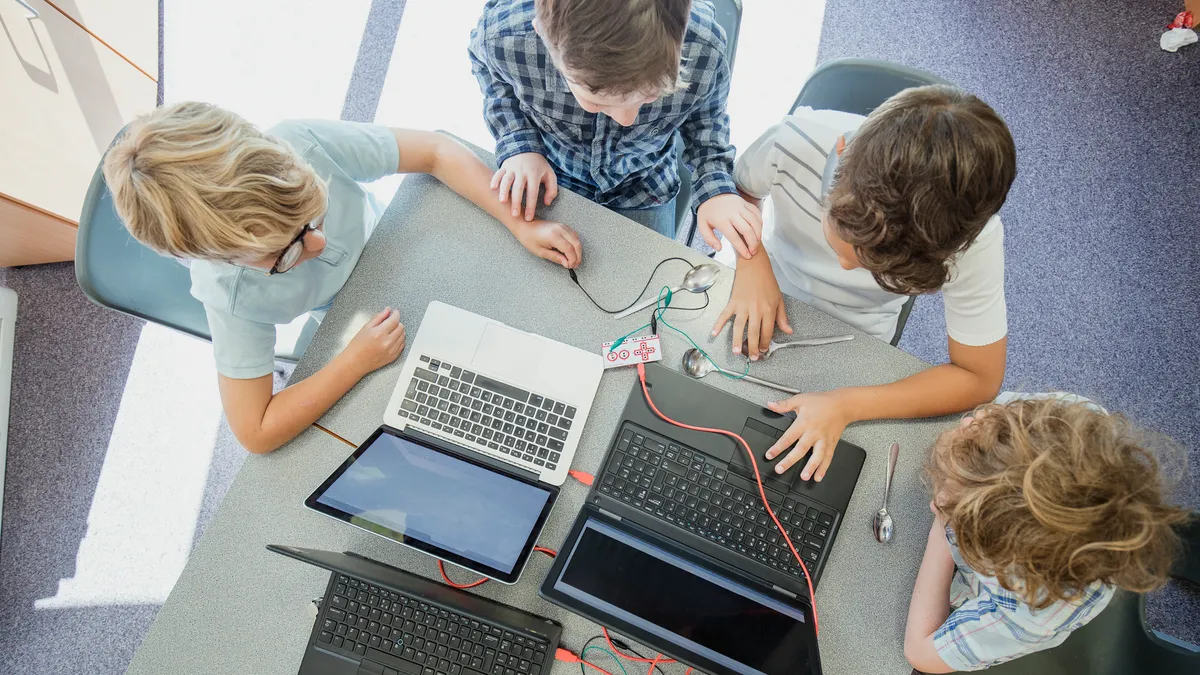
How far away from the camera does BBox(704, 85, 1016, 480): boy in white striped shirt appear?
0.82m

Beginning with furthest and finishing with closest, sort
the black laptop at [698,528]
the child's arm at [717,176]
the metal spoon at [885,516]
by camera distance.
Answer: the child's arm at [717,176]
the metal spoon at [885,516]
the black laptop at [698,528]

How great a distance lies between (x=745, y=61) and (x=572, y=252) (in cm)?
118

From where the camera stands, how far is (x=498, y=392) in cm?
106

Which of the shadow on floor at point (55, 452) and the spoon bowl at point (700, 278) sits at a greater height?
the spoon bowl at point (700, 278)

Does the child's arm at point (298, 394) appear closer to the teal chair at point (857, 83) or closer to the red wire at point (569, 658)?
the red wire at point (569, 658)

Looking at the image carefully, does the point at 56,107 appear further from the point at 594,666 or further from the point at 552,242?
the point at 594,666

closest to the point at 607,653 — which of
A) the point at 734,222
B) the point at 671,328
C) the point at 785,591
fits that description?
the point at 785,591

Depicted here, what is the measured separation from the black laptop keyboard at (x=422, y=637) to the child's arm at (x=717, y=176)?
67 cm

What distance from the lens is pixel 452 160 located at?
45.3 inches

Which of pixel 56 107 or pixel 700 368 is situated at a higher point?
pixel 700 368

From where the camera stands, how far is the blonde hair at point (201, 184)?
2.97ft

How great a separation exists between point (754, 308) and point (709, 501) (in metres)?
0.29

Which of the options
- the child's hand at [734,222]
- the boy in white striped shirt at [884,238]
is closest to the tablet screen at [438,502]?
the boy in white striped shirt at [884,238]

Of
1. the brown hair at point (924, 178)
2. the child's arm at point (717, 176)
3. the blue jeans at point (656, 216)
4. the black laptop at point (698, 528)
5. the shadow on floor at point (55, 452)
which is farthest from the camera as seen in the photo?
the shadow on floor at point (55, 452)
